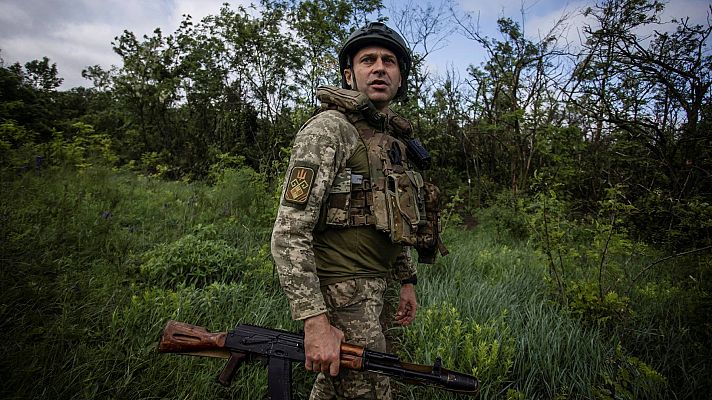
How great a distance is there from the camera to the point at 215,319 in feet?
8.14

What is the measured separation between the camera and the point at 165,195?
19.0 feet

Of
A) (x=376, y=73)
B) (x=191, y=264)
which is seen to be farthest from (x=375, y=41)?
(x=191, y=264)

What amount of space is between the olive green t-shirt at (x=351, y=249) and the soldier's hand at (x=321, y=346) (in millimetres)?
231

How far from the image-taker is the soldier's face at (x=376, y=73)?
1.80 meters

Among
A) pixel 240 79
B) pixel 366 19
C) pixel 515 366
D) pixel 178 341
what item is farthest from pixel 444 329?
pixel 240 79

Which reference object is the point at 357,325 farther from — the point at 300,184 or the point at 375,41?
the point at 375,41

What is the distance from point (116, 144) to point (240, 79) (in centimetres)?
568

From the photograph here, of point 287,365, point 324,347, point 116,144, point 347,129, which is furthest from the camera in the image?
point 116,144

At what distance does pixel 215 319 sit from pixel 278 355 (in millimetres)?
1307

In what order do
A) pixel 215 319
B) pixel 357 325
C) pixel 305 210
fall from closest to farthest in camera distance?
pixel 305 210
pixel 357 325
pixel 215 319

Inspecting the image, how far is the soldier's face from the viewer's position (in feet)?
5.90

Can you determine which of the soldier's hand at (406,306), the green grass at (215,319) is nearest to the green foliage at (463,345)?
the green grass at (215,319)

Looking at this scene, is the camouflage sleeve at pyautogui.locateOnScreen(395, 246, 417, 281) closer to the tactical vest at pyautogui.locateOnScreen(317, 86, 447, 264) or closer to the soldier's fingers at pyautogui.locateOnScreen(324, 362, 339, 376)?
the tactical vest at pyautogui.locateOnScreen(317, 86, 447, 264)

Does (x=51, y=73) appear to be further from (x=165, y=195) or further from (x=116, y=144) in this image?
(x=165, y=195)
